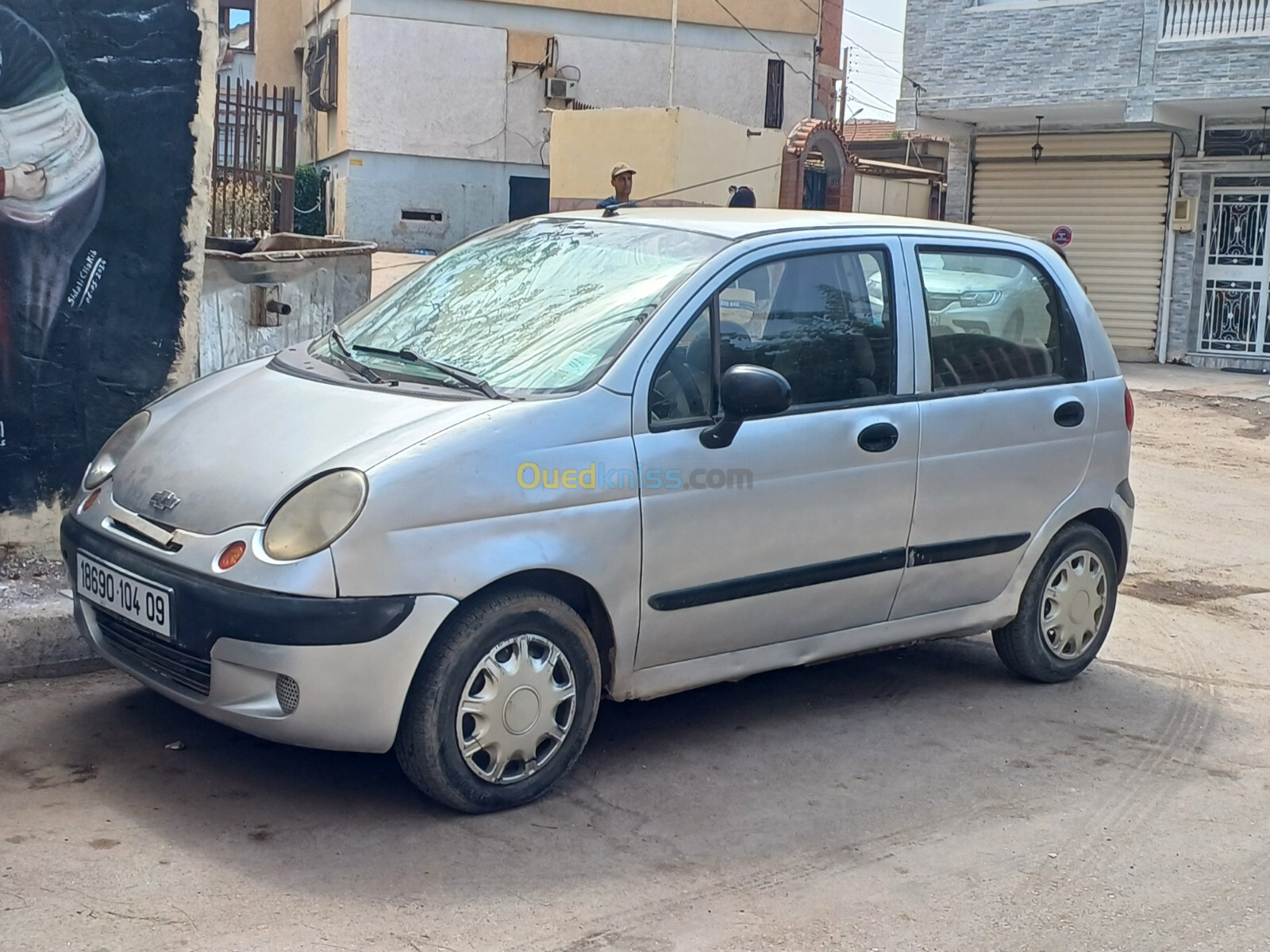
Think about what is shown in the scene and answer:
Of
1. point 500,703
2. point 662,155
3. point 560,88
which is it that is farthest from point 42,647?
point 560,88

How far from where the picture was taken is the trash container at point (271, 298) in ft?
23.5

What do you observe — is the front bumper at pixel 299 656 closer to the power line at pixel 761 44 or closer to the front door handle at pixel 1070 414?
the front door handle at pixel 1070 414

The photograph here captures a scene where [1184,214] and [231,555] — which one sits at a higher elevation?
[1184,214]

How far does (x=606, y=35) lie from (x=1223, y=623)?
2441 cm

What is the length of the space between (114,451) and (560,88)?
24.9 metres

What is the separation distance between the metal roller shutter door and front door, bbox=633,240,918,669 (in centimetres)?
1440

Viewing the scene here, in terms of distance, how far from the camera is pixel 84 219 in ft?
19.0

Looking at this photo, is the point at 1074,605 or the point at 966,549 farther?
the point at 1074,605

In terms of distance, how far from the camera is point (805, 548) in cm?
461

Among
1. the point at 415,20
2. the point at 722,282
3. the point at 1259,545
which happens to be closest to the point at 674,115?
the point at 415,20

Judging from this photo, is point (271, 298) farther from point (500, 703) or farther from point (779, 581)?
point (500, 703)

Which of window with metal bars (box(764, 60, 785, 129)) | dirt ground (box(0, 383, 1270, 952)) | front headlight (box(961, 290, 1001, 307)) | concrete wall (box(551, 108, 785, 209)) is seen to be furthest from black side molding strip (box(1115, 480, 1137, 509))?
window with metal bars (box(764, 60, 785, 129))

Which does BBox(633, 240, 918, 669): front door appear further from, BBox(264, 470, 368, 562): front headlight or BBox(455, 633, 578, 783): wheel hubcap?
BBox(264, 470, 368, 562): front headlight

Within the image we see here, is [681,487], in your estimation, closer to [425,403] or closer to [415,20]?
[425,403]
